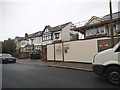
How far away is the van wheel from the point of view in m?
6.28

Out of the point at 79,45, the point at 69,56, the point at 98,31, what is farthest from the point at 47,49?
the point at 98,31

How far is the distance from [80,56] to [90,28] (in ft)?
36.2

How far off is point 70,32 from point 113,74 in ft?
106

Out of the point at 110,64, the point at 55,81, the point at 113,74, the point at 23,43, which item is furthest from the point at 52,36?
the point at 113,74

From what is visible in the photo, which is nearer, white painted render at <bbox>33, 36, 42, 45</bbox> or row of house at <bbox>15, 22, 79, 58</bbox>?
row of house at <bbox>15, 22, 79, 58</bbox>

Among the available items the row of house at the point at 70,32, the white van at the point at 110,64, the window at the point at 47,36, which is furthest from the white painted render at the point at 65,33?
the white van at the point at 110,64

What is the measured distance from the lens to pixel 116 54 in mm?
6414

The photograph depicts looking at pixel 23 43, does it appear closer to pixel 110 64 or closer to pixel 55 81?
pixel 55 81

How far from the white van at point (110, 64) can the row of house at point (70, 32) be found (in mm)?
8419

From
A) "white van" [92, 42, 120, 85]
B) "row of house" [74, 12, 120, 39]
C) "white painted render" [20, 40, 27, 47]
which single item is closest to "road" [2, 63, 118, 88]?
"white van" [92, 42, 120, 85]

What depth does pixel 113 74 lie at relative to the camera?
642cm

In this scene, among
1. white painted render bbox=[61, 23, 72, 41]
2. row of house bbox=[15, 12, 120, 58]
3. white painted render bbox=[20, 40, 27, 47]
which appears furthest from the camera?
white painted render bbox=[20, 40, 27, 47]

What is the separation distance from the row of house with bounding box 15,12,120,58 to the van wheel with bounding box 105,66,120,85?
8783mm

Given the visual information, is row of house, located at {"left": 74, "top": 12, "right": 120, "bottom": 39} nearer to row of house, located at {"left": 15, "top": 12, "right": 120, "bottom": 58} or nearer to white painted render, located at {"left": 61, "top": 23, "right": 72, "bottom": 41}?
row of house, located at {"left": 15, "top": 12, "right": 120, "bottom": 58}
